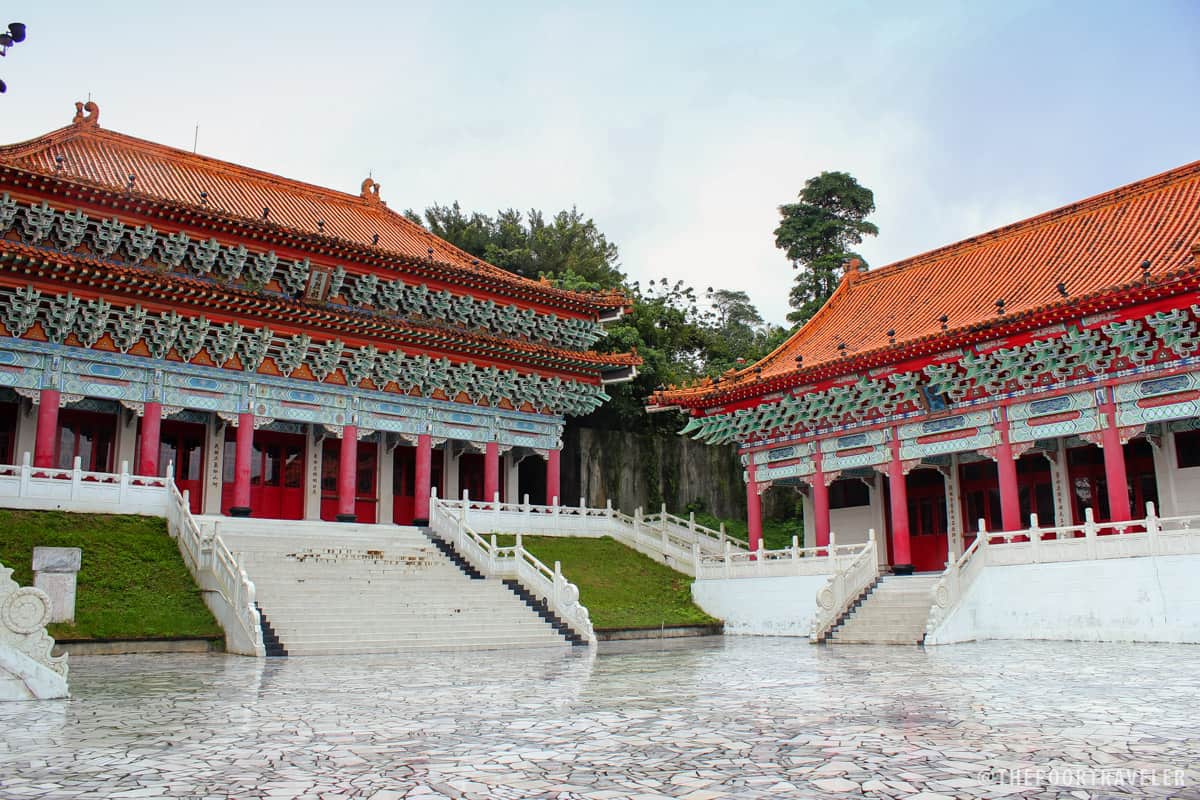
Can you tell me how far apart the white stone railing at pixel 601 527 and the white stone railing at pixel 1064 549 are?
24.1 feet

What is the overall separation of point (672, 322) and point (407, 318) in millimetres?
13903

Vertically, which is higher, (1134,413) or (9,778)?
(1134,413)

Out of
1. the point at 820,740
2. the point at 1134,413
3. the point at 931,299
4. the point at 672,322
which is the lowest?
the point at 820,740

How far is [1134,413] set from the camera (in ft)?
60.7

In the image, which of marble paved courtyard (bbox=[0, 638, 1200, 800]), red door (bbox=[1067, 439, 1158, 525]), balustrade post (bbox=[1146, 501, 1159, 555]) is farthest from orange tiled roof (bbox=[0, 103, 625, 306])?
balustrade post (bbox=[1146, 501, 1159, 555])

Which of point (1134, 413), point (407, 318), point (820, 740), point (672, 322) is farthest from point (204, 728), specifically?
point (672, 322)

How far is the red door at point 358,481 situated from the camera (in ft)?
89.8

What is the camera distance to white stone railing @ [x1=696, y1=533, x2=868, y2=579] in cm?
1981

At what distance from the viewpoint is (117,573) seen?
16.5 metres

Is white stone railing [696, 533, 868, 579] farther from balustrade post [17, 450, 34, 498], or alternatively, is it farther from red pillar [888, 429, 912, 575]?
balustrade post [17, 450, 34, 498]

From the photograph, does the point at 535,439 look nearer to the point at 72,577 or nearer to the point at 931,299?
the point at 931,299

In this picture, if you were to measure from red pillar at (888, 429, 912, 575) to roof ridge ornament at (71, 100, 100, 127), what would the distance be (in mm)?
23316

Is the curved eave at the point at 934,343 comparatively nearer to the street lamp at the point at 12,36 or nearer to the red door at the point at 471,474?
the red door at the point at 471,474

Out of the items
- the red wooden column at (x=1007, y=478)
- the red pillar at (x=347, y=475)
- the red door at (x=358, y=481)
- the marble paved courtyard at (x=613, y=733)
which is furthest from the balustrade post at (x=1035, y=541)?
the red door at (x=358, y=481)
